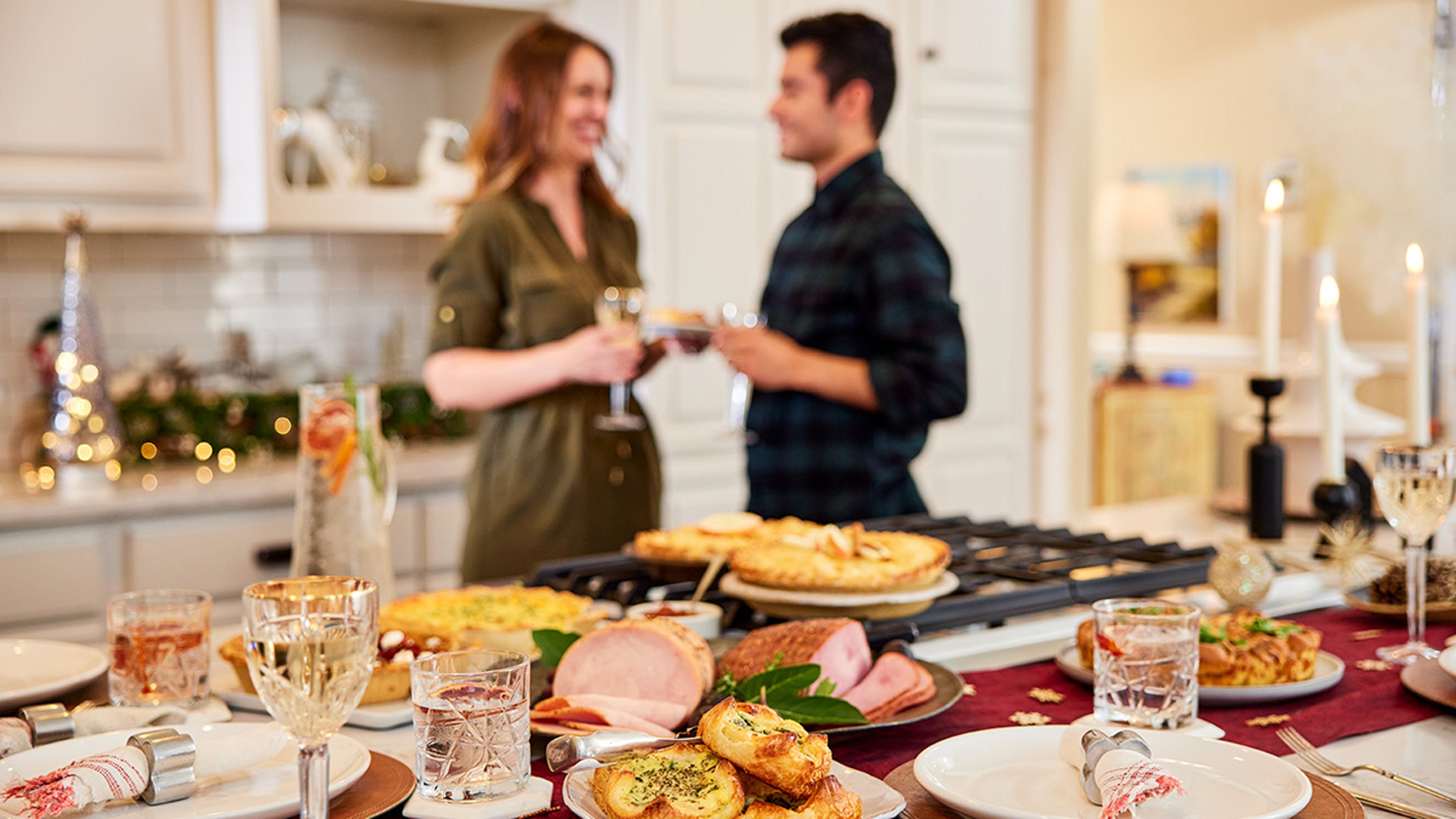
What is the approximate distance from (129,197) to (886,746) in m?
2.72

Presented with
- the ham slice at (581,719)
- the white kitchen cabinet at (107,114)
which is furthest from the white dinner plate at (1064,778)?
the white kitchen cabinet at (107,114)

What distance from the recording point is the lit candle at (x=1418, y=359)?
1.87 m

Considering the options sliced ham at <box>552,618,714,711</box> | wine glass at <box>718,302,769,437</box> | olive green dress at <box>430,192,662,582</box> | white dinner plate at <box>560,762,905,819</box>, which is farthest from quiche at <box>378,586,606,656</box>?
olive green dress at <box>430,192,662,582</box>

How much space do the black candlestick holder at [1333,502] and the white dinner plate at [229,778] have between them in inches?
56.9

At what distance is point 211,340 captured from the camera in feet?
12.2

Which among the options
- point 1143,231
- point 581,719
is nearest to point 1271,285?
point 581,719

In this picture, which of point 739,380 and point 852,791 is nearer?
point 852,791

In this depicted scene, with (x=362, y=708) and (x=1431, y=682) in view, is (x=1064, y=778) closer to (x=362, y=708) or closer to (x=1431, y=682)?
(x=1431, y=682)

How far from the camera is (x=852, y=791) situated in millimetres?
947

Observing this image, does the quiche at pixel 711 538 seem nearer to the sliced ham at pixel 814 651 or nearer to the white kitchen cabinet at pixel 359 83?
the sliced ham at pixel 814 651

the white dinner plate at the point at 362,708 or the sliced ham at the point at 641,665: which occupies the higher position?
the sliced ham at the point at 641,665

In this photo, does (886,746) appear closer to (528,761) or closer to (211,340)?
(528,761)

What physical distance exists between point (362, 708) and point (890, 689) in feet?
1.55

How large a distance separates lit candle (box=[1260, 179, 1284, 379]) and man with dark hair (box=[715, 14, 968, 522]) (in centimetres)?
49
